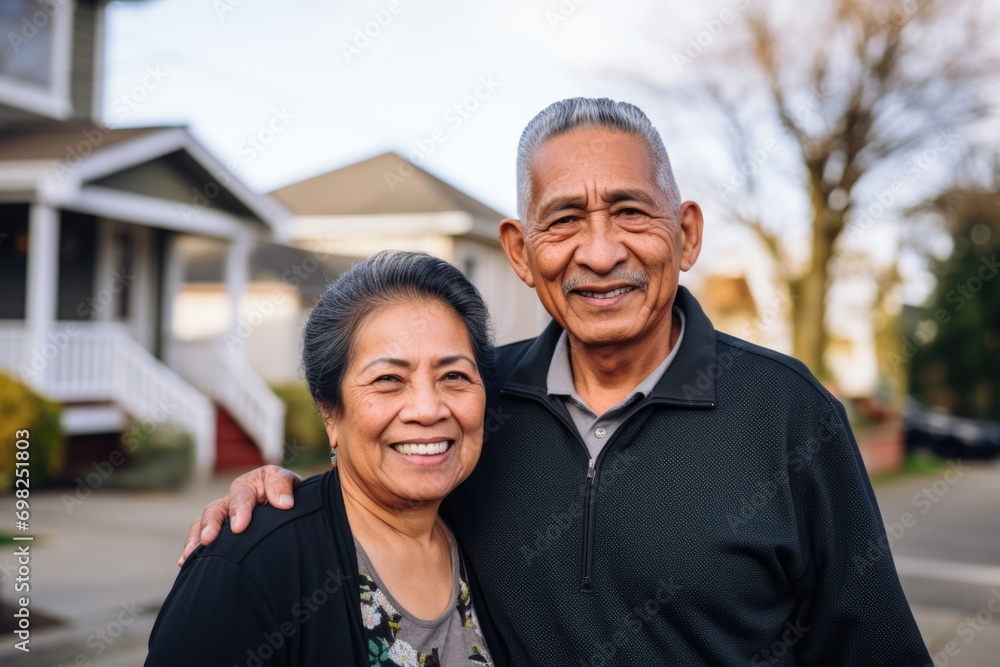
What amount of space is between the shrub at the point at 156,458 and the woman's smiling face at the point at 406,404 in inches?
402

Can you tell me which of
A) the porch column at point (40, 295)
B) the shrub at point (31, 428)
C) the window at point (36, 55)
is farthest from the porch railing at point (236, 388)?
the window at point (36, 55)

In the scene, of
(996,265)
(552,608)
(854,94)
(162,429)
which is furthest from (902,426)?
(552,608)

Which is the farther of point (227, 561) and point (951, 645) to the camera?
point (951, 645)

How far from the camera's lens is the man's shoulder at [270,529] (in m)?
1.89

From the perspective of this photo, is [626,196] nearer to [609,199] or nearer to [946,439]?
[609,199]

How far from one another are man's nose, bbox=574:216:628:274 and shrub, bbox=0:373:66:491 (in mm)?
7772

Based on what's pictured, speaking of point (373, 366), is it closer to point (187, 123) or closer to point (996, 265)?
point (187, 123)

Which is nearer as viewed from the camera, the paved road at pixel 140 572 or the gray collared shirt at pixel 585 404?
the gray collared shirt at pixel 585 404

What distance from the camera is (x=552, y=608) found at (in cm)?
225

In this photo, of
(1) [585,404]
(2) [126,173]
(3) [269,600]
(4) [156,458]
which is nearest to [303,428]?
(4) [156,458]

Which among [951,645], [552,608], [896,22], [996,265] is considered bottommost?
[951,645]

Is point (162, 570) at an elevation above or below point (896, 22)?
below

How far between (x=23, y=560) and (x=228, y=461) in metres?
6.74

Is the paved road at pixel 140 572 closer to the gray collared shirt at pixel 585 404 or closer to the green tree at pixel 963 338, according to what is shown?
the gray collared shirt at pixel 585 404
